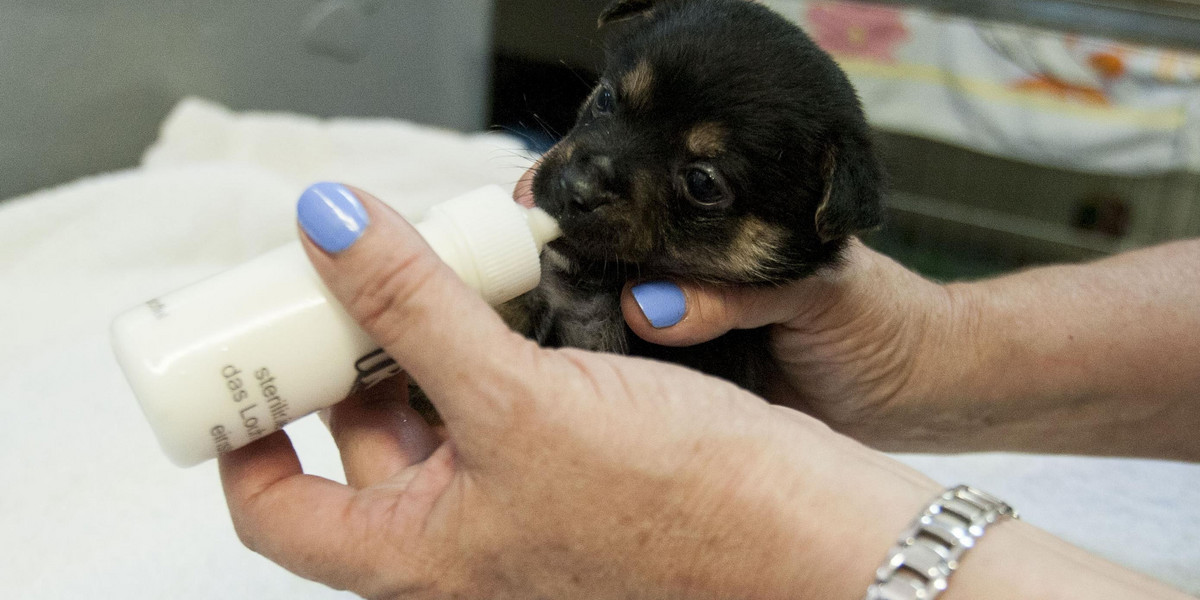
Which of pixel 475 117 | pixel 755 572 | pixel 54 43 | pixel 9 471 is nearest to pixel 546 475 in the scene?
pixel 755 572

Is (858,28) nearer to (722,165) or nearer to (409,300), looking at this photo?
(722,165)

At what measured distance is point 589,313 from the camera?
152 cm

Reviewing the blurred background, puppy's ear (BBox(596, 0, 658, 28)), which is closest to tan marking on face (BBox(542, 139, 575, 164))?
puppy's ear (BBox(596, 0, 658, 28))

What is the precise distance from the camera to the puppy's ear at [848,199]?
1.34m

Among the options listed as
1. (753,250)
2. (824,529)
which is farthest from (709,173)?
(824,529)

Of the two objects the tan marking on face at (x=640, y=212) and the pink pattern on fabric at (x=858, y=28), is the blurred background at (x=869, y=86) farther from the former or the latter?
the tan marking on face at (x=640, y=212)

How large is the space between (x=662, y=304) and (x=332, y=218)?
0.56 m

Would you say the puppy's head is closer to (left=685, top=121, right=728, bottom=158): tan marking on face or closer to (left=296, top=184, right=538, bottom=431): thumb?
(left=685, top=121, right=728, bottom=158): tan marking on face

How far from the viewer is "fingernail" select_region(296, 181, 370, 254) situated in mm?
964

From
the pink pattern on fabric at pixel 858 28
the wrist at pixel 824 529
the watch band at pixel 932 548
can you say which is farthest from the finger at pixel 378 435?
Result: the pink pattern on fabric at pixel 858 28

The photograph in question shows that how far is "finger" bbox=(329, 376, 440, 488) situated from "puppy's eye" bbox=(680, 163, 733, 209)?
51 cm

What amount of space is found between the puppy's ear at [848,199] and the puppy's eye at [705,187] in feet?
0.47

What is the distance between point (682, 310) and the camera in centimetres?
139

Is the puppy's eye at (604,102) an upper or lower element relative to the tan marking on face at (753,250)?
upper
